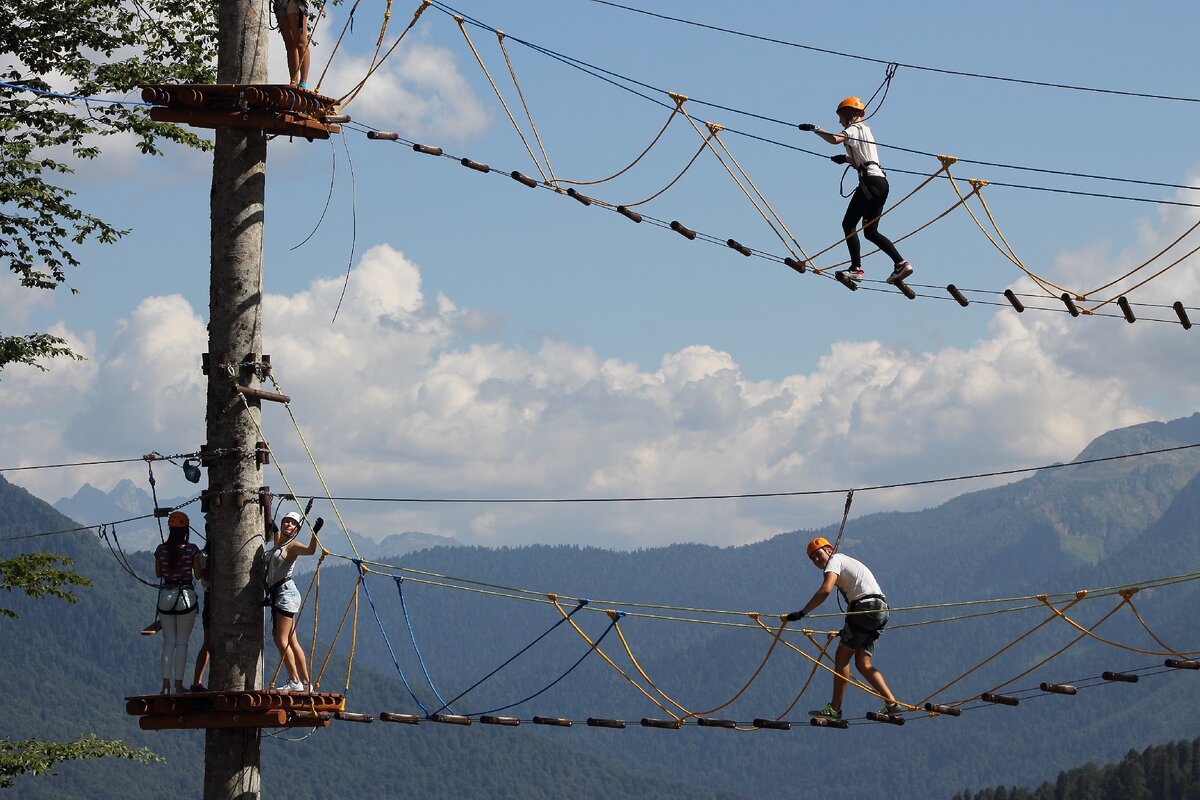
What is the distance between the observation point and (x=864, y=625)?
20234 mm

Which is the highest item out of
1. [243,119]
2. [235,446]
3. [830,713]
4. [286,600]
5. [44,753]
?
[243,119]

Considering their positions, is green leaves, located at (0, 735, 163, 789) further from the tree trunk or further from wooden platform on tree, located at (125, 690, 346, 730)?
the tree trunk

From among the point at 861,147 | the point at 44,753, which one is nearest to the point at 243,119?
the point at 861,147

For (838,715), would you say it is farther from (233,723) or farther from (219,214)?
(219,214)

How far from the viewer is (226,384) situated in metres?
15.1

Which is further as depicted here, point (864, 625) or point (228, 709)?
point (864, 625)

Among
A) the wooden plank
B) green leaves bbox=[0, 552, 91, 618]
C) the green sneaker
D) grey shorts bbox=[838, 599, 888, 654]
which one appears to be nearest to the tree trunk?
the wooden plank

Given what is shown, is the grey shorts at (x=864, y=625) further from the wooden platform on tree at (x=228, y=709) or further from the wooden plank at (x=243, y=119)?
the wooden plank at (x=243, y=119)

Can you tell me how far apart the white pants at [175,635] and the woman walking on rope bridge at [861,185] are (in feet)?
29.7

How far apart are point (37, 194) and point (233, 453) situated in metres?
15.6

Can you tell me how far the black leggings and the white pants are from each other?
9.38 m

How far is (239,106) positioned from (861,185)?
8925mm

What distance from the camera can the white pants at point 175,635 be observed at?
1690 centimetres

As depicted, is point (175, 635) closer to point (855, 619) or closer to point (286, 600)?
point (286, 600)
